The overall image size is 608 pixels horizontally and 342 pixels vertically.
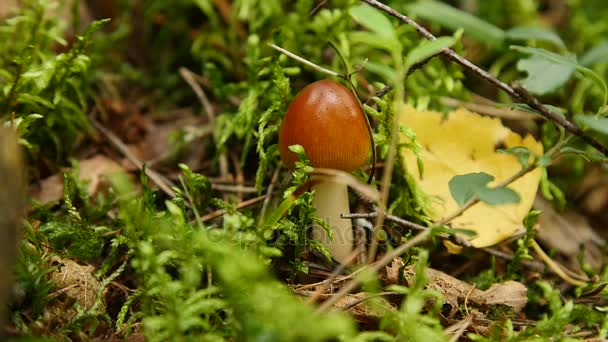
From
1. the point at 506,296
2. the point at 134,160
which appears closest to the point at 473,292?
the point at 506,296

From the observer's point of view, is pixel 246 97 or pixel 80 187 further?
pixel 246 97

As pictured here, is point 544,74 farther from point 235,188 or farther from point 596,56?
point 235,188

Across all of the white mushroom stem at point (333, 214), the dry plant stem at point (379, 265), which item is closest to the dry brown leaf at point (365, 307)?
the dry plant stem at point (379, 265)

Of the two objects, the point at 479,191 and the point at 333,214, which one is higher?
the point at 479,191

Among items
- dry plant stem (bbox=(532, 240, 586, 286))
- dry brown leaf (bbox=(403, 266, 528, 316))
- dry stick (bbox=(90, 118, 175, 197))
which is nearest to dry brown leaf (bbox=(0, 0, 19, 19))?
dry stick (bbox=(90, 118, 175, 197))

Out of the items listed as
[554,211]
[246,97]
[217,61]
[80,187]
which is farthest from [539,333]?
[217,61]

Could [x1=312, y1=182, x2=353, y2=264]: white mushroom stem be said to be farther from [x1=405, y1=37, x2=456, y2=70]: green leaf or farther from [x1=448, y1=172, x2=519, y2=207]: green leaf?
[x1=405, y1=37, x2=456, y2=70]: green leaf

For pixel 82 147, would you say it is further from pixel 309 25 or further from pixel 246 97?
pixel 309 25

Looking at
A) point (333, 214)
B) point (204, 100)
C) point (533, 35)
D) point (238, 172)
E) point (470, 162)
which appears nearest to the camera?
point (533, 35)
